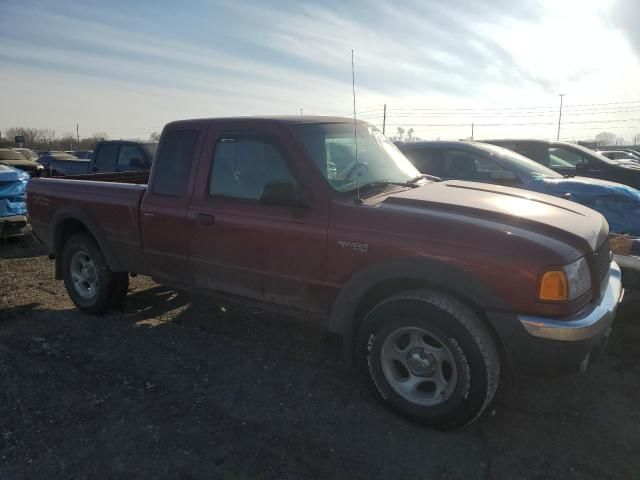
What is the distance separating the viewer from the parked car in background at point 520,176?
5.93m

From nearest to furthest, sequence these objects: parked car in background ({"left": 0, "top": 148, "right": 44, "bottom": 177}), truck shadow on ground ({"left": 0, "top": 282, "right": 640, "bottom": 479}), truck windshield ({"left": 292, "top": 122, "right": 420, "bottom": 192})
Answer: truck shadow on ground ({"left": 0, "top": 282, "right": 640, "bottom": 479}), truck windshield ({"left": 292, "top": 122, "right": 420, "bottom": 192}), parked car in background ({"left": 0, "top": 148, "right": 44, "bottom": 177})

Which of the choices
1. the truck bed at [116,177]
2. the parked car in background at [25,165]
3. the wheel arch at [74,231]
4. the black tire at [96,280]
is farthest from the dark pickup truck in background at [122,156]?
the black tire at [96,280]

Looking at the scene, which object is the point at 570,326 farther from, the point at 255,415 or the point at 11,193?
the point at 11,193

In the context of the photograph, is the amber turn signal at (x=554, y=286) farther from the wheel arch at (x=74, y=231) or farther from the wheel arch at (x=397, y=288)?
the wheel arch at (x=74, y=231)

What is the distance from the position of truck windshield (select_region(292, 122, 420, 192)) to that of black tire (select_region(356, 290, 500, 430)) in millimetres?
1011

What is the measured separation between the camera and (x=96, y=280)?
4859 mm

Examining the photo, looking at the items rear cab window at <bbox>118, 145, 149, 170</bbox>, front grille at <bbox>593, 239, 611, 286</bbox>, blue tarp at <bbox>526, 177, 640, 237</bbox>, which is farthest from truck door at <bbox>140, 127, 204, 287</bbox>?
rear cab window at <bbox>118, 145, 149, 170</bbox>

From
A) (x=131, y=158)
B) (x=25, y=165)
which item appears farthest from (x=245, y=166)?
→ (x=25, y=165)

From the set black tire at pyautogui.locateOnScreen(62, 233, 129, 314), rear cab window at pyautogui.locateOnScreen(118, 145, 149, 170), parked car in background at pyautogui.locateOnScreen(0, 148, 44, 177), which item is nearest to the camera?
black tire at pyautogui.locateOnScreen(62, 233, 129, 314)

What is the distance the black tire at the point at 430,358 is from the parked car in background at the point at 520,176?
10.6 ft

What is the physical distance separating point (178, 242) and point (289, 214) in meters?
1.20

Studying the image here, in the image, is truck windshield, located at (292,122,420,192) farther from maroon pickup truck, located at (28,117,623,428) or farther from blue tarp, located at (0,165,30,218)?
blue tarp, located at (0,165,30,218)

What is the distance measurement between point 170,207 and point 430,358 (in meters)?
2.46

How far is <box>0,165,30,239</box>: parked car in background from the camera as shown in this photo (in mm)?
7770
